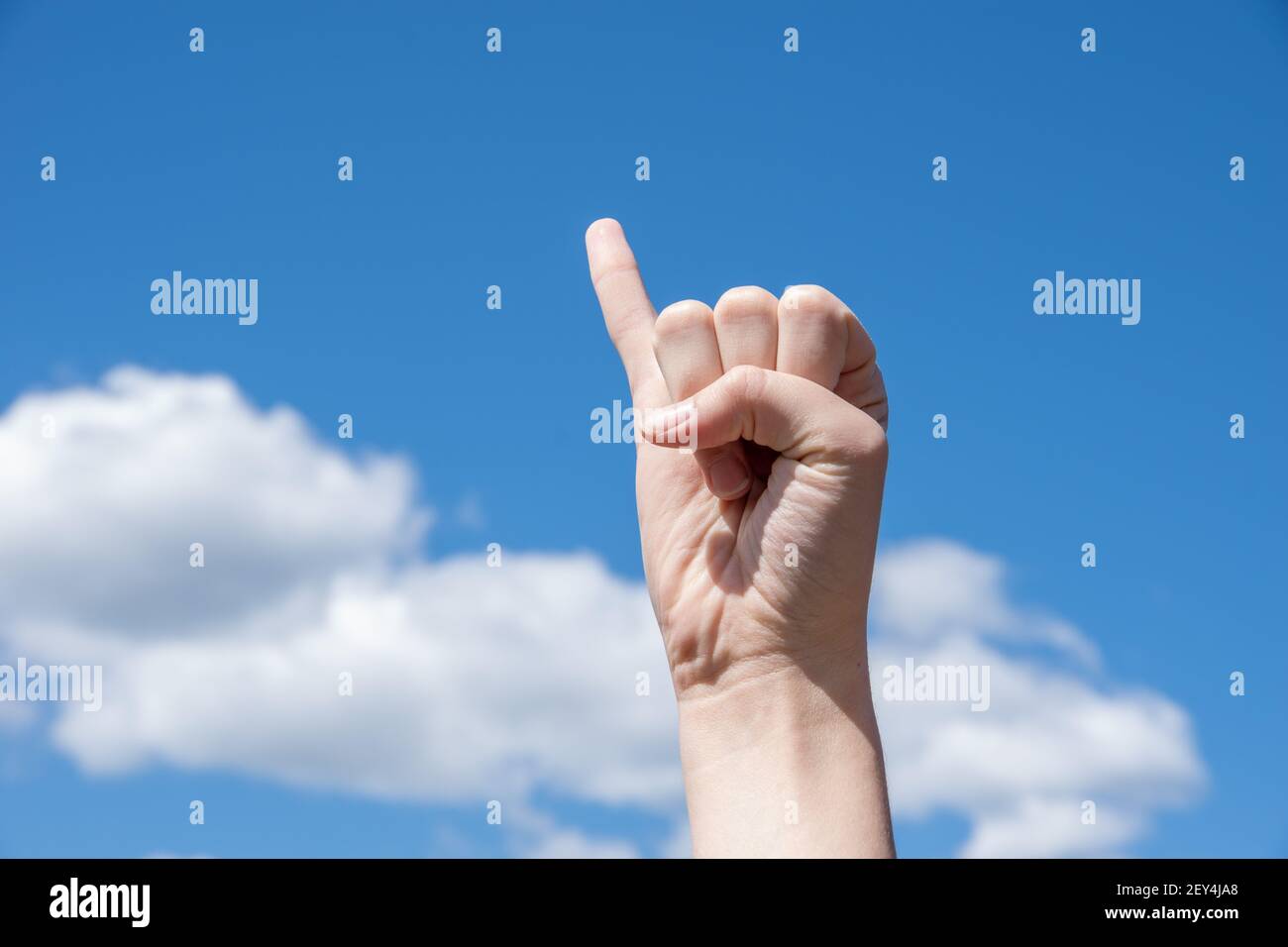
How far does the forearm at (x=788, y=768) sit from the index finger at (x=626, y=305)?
116 cm

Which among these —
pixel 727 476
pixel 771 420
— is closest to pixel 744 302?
pixel 771 420

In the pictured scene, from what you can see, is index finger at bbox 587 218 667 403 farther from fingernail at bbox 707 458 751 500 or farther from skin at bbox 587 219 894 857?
fingernail at bbox 707 458 751 500

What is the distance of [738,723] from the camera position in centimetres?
325

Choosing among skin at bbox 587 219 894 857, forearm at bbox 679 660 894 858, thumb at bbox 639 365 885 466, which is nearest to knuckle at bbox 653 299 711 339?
skin at bbox 587 219 894 857

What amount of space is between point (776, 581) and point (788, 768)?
0.59 meters

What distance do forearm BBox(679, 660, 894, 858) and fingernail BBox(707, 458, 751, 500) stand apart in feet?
2.01

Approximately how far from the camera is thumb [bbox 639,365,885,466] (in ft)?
10.0

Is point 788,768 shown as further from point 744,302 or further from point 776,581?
A: point 744,302

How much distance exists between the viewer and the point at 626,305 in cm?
387

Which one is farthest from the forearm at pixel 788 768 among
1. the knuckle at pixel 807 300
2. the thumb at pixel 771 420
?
the knuckle at pixel 807 300
